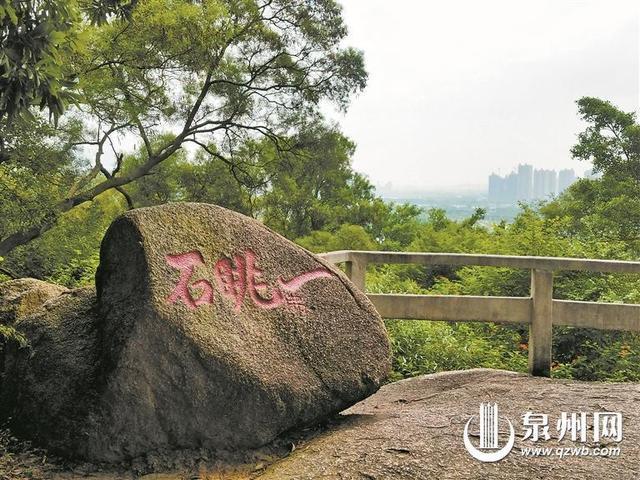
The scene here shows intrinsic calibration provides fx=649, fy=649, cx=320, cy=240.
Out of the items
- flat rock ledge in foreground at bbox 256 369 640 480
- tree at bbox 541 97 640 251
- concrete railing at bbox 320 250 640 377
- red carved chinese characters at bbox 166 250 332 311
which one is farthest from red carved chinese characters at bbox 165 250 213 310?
tree at bbox 541 97 640 251

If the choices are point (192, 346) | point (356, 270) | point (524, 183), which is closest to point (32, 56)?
point (192, 346)

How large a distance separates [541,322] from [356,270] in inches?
61.2

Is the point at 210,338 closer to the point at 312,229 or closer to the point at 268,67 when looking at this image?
the point at 268,67

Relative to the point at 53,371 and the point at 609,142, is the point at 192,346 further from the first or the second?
the point at 609,142

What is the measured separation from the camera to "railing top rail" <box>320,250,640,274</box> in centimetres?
518

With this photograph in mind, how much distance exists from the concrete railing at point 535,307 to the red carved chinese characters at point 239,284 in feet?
3.05

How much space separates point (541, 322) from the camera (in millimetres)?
5191

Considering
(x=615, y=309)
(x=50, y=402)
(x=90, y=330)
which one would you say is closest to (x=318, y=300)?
(x=90, y=330)

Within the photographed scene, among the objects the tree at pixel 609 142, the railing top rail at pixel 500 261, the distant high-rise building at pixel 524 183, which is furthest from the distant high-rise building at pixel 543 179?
the railing top rail at pixel 500 261

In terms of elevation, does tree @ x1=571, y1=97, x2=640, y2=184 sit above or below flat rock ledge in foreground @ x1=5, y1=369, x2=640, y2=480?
above

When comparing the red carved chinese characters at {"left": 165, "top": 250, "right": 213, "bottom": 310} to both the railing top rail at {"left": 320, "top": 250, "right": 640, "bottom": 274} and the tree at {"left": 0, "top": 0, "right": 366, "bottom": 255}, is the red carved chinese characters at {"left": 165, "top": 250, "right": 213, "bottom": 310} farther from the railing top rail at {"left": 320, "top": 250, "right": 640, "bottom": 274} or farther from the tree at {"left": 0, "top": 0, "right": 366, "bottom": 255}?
the tree at {"left": 0, "top": 0, "right": 366, "bottom": 255}

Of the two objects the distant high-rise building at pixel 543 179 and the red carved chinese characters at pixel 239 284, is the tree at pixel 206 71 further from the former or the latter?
the distant high-rise building at pixel 543 179

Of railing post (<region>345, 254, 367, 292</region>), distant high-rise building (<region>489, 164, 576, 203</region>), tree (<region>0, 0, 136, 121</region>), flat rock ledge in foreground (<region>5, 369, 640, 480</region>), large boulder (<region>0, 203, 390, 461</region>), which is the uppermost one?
distant high-rise building (<region>489, 164, 576, 203</region>)

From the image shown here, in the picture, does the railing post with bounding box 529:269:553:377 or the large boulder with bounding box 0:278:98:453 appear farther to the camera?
the railing post with bounding box 529:269:553:377
